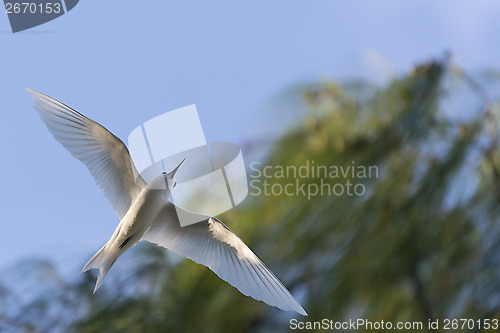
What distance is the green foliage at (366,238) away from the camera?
1329 mm

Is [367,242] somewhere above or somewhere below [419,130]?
below

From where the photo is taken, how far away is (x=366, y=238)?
4.57 feet

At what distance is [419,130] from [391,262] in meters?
0.31

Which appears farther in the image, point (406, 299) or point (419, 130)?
point (419, 130)

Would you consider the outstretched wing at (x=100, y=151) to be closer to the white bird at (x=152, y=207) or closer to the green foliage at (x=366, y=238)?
the white bird at (x=152, y=207)

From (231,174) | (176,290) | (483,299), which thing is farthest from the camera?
(231,174)

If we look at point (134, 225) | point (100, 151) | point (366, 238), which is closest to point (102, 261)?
point (134, 225)

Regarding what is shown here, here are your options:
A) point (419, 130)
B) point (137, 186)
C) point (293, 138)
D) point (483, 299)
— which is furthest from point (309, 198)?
point (137, 186)

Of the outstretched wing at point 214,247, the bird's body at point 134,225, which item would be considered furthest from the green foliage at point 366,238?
the bird's body at point 134,225

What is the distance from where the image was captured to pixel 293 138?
153cm

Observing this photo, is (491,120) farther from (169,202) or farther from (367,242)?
(169,202)

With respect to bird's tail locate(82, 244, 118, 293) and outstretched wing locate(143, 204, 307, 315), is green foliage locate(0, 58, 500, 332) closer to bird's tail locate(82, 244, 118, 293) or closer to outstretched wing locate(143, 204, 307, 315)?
outstretched wing locate(143, 204, 307, 315)

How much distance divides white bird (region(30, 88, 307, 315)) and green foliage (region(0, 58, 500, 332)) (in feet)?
1.06

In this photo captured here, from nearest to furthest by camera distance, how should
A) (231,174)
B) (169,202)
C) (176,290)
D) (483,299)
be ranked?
(169,202)
(483,299)
(176,290)
(231,174)
